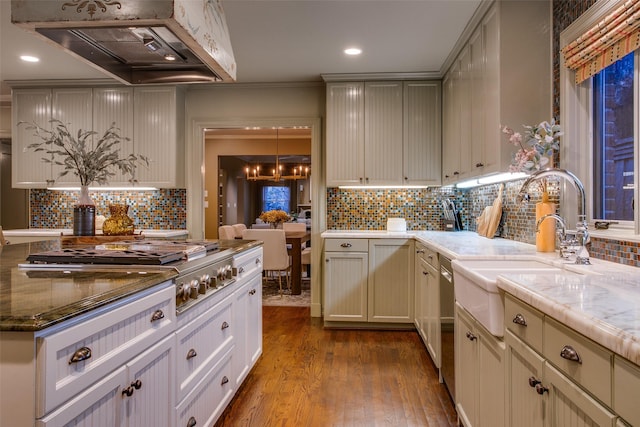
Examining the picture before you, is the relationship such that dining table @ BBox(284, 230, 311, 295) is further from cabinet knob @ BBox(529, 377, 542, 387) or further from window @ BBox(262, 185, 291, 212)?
window @ BBox(262, 185, 291, 212)

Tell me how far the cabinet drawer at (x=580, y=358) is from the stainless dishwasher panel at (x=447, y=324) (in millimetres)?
1135

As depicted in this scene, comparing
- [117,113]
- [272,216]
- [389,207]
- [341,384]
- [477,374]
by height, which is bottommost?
[341,384]

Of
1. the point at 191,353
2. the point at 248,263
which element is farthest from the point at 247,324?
the point at 191,353

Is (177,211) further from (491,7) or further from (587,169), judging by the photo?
(587,169)

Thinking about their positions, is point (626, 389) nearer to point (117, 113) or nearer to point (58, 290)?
point (58, 290)

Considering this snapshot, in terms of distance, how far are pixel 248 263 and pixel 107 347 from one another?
1497mm

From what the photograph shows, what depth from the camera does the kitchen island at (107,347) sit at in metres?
0.85

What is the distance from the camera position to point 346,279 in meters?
3.88

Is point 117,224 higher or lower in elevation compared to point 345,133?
lower

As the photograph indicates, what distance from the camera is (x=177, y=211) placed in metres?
4.59

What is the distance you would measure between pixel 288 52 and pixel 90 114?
2416 mm

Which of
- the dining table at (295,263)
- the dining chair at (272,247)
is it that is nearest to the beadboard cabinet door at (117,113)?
the dining chair at (272,247)

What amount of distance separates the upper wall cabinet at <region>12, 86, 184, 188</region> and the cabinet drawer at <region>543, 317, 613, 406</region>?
3939 millimetres

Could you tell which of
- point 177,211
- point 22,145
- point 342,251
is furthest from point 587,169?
point 22,145
